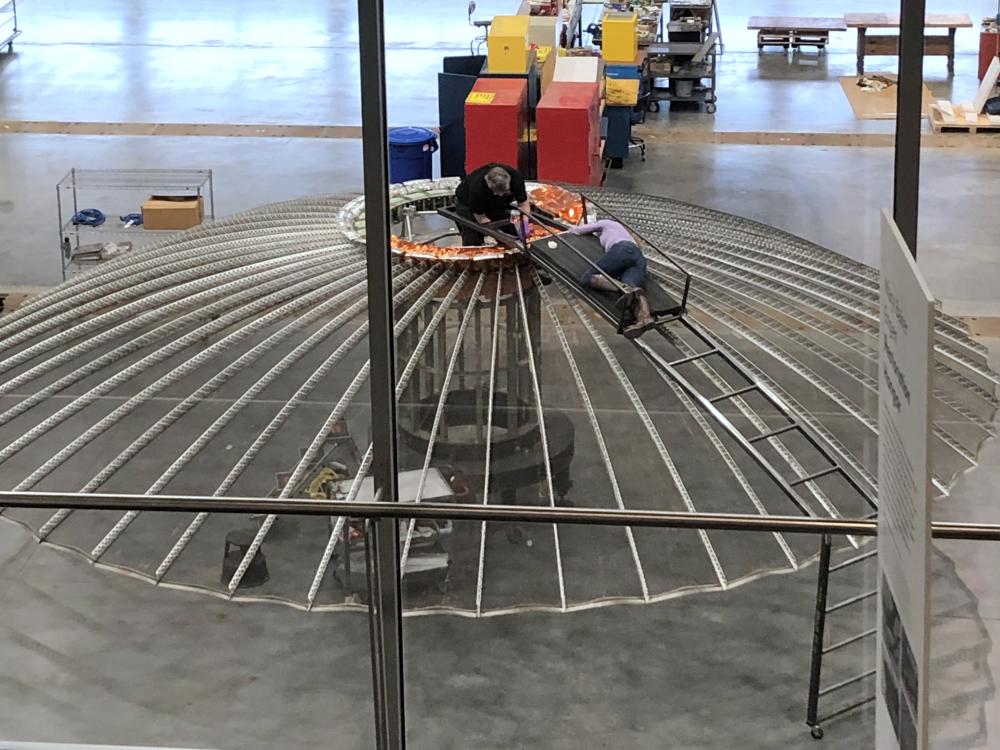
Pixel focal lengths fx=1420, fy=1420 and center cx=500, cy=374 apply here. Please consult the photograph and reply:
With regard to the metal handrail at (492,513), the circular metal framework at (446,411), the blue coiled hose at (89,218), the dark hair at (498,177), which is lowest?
the circular metal framework at (446,411)

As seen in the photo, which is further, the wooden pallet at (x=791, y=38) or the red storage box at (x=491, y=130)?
the wooden pallet at (x=791, y=38)

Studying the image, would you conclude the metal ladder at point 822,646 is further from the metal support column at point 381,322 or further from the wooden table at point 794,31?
the wooden table at point 794,31

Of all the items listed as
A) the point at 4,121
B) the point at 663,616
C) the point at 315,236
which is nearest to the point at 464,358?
the point at 315,236

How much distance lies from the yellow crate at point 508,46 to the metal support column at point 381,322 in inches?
469

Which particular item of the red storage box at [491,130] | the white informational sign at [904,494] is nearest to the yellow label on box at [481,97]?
the red storage box at [491,130]

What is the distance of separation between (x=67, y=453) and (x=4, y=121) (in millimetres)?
15169

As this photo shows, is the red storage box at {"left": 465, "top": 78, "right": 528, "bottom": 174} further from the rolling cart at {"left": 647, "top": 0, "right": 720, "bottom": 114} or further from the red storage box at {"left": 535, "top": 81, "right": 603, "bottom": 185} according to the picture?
the rolling cart at {"left": 647, "top": 0, "right": 720, "bottom": 114}

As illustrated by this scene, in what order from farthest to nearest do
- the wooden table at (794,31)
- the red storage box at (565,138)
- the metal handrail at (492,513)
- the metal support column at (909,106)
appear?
the wooden table at (794,31) → the red storage box at (565,138) → the metal support column at (909,106) → the metal handrail at (492,513)

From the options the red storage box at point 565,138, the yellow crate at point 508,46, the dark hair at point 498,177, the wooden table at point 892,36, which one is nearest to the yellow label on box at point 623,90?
the yellow crate at point 508,46

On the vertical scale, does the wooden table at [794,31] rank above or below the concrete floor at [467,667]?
above

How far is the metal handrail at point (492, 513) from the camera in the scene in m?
3.99

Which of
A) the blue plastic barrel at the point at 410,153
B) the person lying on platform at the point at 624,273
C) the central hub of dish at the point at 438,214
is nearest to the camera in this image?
the person lying on platform at the point at 624,273

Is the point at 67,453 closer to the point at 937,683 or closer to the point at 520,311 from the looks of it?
the point at 520,311

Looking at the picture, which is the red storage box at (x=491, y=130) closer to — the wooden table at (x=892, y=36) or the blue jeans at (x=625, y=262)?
the blue jeans at (x=625, y=262)
